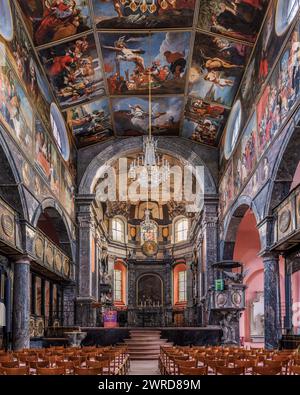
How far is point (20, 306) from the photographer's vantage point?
17250 mm

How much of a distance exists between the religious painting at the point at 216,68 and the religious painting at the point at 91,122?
4360 mm

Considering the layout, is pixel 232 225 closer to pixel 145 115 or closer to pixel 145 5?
pixel 145 115

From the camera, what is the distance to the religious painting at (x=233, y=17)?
1653 cm

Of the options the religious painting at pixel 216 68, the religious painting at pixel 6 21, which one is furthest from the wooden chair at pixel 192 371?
the religious painting at pixel 216 68

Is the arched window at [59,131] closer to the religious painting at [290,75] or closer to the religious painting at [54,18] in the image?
the religious painting at [54,18]

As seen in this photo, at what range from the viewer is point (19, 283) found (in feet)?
56.6

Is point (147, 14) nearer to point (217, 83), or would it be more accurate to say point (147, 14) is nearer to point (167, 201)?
point (217, 83)

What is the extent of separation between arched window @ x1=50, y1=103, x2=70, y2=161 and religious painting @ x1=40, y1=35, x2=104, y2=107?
51 cm

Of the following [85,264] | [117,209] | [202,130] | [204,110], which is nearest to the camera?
[204,110]

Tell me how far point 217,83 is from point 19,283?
10.8m

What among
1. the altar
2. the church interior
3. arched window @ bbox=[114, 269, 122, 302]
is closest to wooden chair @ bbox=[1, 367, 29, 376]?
the church interior

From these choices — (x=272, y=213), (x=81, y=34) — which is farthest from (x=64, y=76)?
(x=272, y=213)

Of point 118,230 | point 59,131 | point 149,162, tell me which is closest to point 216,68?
point 149,162

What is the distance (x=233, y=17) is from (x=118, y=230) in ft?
84.9
